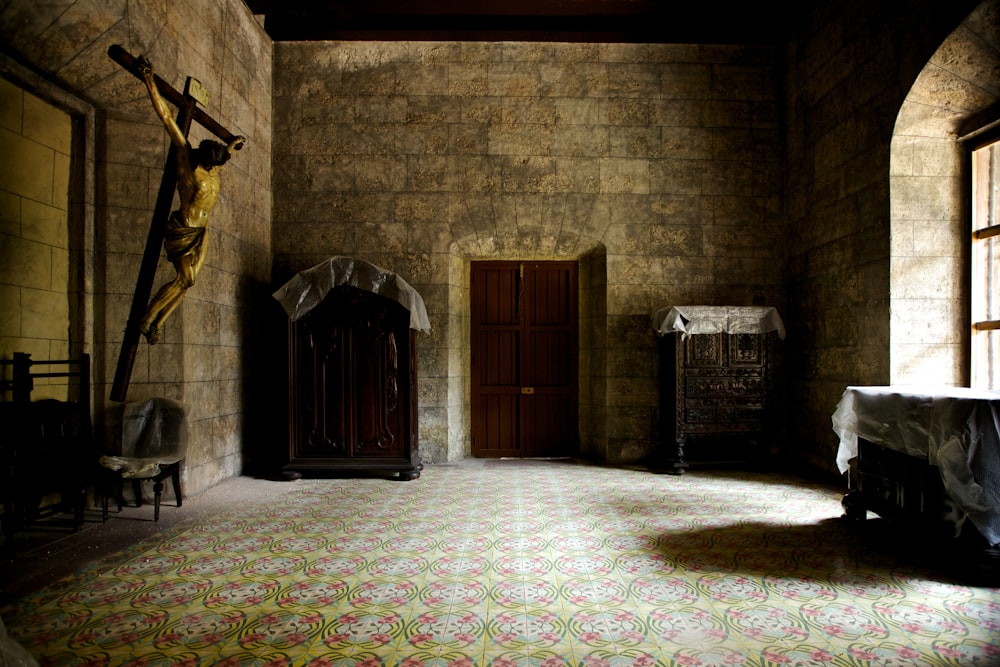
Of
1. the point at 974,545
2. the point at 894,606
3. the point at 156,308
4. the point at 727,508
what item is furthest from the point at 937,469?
the point at 156,308

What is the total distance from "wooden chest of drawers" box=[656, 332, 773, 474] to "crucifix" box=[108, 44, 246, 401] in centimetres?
421

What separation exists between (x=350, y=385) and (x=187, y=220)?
2.28 metres

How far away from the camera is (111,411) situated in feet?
13.7

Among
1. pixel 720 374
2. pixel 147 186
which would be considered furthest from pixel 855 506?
pixel 147 186

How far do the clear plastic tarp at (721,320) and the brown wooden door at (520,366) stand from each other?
4.68ft

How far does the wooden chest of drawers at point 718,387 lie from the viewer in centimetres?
535

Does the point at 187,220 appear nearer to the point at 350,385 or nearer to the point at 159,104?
the point at 159,104

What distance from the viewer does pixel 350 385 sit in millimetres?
5109

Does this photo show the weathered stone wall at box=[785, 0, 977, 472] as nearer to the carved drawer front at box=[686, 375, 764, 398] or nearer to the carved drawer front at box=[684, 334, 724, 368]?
the carved drawer front at box=[686, 375, 764, 398]

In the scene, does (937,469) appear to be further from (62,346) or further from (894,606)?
(62,346)

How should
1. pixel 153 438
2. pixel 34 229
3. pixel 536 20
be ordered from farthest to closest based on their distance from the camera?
pixel 536 20
pixel 153 438
pixel 34 229

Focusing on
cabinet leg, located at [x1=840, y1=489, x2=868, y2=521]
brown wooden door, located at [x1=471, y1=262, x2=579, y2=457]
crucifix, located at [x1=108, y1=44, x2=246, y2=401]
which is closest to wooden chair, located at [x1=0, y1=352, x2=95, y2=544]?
crucifix, located at [x1=108, y1=44, x2=246, y2=401]

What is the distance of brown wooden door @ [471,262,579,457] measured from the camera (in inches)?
253

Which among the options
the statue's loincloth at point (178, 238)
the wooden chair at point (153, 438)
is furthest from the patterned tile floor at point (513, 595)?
the statue's loincloth at point (178, 238)
